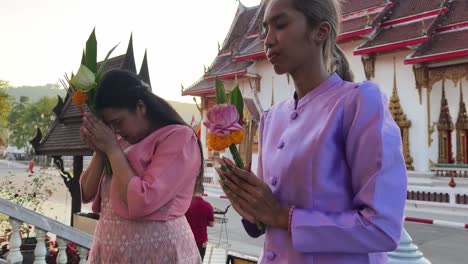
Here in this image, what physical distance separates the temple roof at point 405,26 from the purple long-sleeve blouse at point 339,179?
1126 cm

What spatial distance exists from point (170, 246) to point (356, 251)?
1120 millimetres

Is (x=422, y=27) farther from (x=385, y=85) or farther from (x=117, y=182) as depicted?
(x=117, y=182)

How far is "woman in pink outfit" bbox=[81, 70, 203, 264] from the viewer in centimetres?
167

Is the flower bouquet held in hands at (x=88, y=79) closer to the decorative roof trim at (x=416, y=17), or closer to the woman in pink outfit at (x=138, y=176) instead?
the woman in pink outfit at (x=138, y=176)

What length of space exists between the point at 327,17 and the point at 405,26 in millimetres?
12522

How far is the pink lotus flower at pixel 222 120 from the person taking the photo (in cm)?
100

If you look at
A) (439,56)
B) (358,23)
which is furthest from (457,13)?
(358,23)

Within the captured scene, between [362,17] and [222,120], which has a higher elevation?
[362,17]

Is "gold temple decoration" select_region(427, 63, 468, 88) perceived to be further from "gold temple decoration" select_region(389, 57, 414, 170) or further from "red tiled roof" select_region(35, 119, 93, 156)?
"red tiled roof" select_region(35, 119, 93, 156)

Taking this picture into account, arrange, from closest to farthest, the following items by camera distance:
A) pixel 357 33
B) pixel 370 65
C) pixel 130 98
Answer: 1. pixel 130 98
2. pixel 357 33
3. pixel 370 65

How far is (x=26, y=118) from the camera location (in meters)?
56.2

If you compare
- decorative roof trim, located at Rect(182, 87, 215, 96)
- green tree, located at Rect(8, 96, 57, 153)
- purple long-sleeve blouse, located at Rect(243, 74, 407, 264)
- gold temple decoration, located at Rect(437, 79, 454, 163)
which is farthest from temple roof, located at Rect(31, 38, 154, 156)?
green tree, located at Rect(8, 96, 57, 153)

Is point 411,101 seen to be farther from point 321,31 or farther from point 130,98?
point 321,31

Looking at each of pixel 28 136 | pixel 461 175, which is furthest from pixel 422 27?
pixel 28 136
